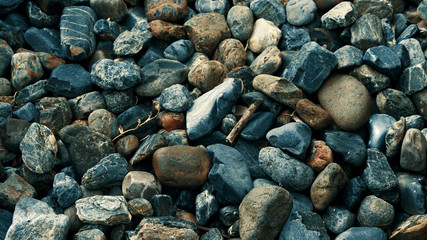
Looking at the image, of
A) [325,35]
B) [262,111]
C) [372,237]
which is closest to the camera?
[372,237]

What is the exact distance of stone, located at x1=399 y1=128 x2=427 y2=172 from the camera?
307 centimetres

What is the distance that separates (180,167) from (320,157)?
3.74ft

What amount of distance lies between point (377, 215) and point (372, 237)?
0.63ft

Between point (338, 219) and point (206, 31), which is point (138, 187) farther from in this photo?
point (206, 31)

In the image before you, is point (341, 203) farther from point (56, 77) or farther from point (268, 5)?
point (56, 77)

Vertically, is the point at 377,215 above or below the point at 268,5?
below

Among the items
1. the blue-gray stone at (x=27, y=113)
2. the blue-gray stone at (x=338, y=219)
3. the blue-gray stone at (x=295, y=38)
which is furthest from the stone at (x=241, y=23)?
the blue-gray stone at (x=27, y=113)

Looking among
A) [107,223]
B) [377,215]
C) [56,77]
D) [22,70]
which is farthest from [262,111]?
[22,70]

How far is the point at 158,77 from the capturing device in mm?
3770

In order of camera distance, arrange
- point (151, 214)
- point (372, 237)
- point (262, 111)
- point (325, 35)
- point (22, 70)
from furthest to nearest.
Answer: point (325, 35) → point (22, 70) → point (262, 111) → point (151, 214) → point (372, 237)

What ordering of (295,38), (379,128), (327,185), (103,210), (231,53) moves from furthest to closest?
1. (295,38)
2. (231,53)
3. (379,128)
4. (327,185)
5. (103,210)

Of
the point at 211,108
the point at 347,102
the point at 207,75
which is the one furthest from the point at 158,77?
the point at 347,102

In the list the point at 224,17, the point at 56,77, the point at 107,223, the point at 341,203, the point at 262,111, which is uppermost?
the point at 224,17

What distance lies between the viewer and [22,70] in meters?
3.81
